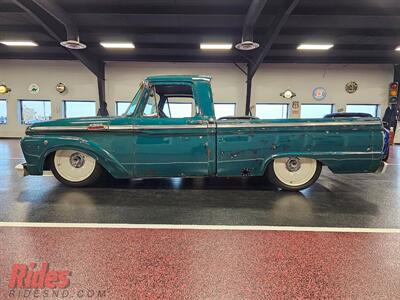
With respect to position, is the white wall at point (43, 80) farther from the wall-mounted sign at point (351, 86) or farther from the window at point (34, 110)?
the wall-mounted sign at point (351, 86)

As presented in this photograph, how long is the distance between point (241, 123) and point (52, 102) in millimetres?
12784

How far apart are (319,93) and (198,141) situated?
11.7 meters

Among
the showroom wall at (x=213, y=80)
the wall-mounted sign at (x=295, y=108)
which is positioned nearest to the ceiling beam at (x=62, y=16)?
the showroom wall at (x=213, y=80)

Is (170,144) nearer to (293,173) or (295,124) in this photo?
(295,124)

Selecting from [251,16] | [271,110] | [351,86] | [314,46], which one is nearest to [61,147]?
[251,16]

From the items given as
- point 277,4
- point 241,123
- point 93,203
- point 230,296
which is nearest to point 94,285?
point 230,296

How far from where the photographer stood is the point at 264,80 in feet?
40.7

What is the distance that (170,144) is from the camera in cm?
308

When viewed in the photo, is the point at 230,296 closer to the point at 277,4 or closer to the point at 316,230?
the point at 316,230

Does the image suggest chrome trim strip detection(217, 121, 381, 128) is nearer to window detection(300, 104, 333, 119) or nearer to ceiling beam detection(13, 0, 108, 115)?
ceiling beam detection(13, 0, 108, 115)

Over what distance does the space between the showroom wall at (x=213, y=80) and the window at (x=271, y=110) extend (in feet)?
1.20

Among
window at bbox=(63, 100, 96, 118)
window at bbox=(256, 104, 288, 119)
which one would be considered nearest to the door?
window at bbox=(256, 104, 288, 119)

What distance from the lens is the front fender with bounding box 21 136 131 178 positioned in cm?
309

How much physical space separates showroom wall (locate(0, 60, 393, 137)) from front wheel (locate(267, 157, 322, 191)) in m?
9.66
